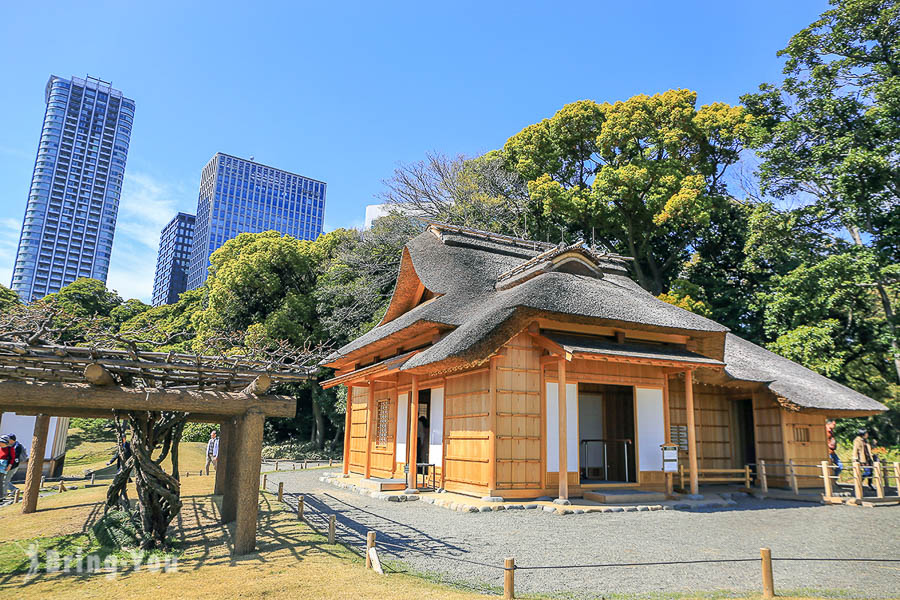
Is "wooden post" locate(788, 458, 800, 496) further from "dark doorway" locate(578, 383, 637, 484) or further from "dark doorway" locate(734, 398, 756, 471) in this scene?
"dark doorway" locate(578, 383, 637, 484)

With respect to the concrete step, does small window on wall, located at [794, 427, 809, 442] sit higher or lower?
higher

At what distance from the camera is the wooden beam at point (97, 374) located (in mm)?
6195

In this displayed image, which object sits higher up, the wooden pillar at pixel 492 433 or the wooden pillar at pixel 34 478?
the wooden pillar at pixel 492 433

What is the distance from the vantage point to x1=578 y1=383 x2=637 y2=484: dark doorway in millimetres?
14414

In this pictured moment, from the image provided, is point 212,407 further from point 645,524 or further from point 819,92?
point 819,92

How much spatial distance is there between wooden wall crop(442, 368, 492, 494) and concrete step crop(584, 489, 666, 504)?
2126 millimetres

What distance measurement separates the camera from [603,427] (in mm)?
14805

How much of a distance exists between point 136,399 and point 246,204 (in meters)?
97.7

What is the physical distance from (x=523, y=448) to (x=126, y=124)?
10406 cm

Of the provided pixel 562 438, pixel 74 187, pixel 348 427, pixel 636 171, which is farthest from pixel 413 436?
pixel 74 187

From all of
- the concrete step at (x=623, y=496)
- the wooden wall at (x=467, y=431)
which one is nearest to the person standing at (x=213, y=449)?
the wooden wall at (x=467, y=431)

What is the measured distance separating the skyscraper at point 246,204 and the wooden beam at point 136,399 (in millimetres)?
84363

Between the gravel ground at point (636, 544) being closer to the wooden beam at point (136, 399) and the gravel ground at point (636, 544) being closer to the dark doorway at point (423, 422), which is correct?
the wooden beam at point (136, 399)

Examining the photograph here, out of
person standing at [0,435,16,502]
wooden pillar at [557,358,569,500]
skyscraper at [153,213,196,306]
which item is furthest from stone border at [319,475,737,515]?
skyscraper at [153,213,196,306]
